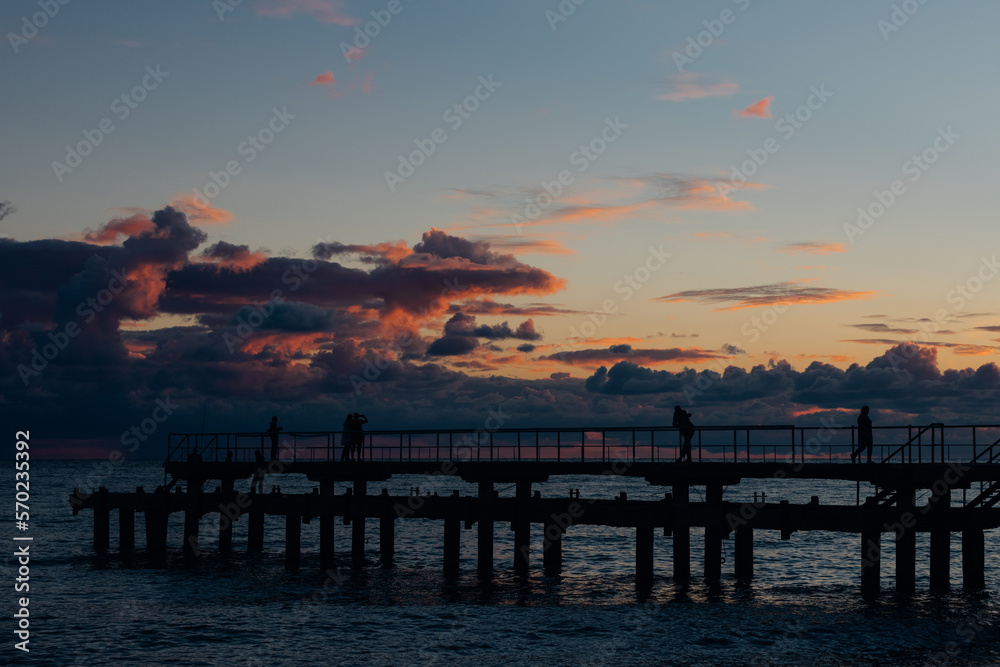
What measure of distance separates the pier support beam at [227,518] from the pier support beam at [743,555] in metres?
21.3

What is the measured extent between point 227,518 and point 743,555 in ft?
76.7

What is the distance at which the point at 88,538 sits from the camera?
64.7 metres

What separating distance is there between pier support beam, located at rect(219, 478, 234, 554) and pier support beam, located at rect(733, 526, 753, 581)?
21346 mm

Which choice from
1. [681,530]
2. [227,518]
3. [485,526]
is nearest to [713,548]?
[681,530]

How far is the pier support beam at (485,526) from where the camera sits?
36562mm

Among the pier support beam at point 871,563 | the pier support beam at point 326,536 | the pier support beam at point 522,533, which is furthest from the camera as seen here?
the pier support beam at point 326,536

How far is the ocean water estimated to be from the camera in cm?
2664

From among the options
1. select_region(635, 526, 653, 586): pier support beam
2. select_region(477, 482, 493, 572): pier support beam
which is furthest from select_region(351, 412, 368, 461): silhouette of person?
select_region(635, 526, 653, 586): pier support beam

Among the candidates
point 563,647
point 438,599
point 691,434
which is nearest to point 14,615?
point 438,599

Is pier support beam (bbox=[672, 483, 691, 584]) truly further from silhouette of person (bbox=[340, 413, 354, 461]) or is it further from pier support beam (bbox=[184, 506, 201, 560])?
pier support beam (bbox=[184, 506, 201, 560])

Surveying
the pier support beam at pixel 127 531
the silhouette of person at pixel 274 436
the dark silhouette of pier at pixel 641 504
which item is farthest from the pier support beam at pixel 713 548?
the pier support beam at pixel 127 531

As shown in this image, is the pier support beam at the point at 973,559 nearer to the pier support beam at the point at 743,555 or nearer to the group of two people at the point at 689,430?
the group of two people at the point at 689,430

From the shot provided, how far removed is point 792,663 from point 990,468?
9.95 m

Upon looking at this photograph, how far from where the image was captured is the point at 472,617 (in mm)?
31531
